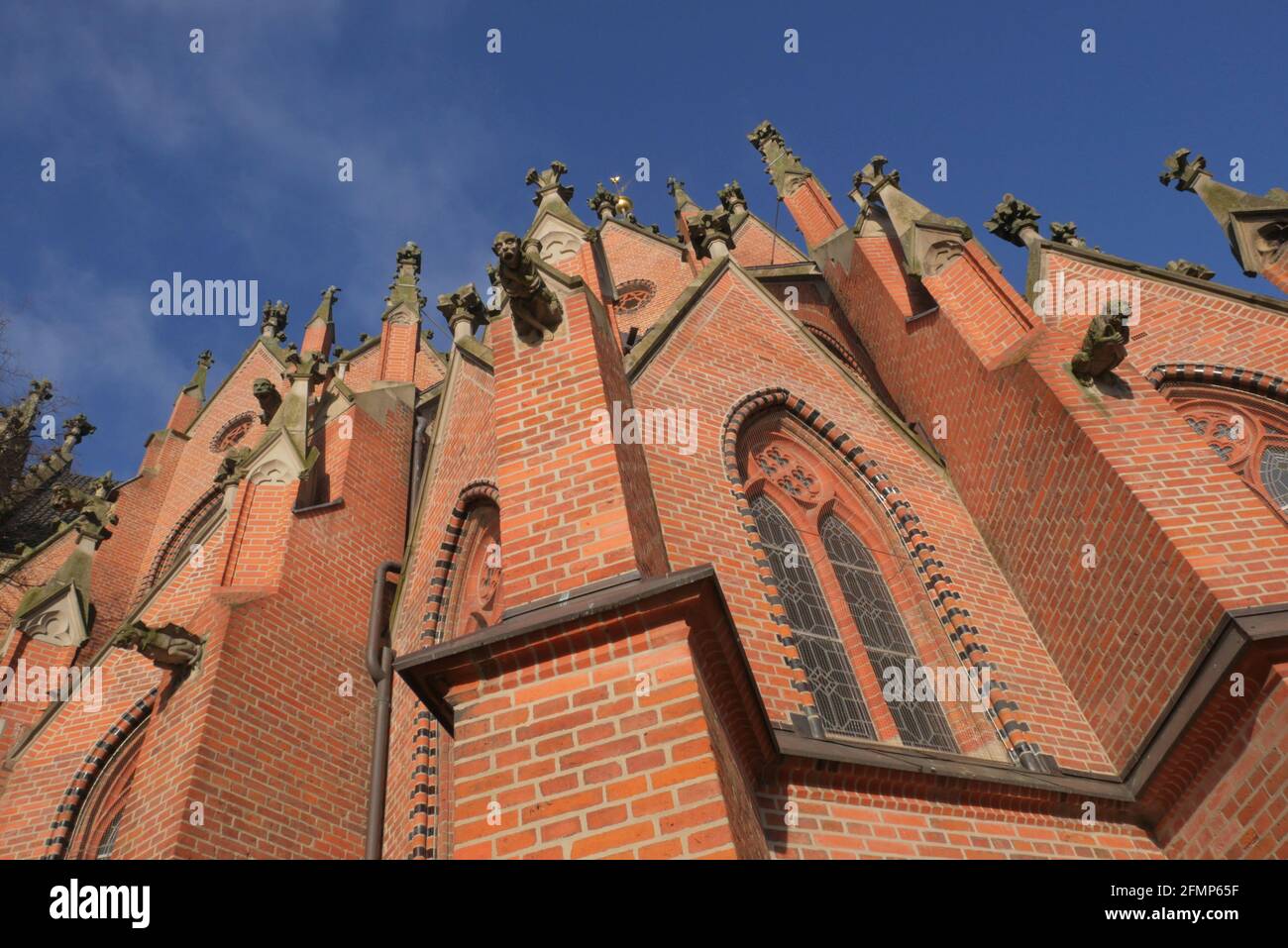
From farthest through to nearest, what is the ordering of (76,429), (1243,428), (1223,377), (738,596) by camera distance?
(76,429) < (1223,377) < (1243,428) < (738,596)

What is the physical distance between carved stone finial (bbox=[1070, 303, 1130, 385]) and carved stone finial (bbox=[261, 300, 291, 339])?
22.2 m

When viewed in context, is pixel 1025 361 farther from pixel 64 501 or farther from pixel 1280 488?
pixel 64 501

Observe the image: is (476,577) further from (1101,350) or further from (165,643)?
(1101,350)

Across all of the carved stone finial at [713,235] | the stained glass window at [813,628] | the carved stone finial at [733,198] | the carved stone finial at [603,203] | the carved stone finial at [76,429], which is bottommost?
the stained glass window at [813,628]

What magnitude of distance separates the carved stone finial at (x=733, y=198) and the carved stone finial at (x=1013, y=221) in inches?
193

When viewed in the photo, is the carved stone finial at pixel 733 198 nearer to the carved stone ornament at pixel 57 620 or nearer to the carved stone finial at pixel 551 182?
the carved stone finial at pixel 551 182

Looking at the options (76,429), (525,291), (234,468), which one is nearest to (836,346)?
(234,468)

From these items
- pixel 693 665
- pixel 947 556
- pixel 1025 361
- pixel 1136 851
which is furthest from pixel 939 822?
pixel 1025 361

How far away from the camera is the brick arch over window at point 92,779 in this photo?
876 centimetres

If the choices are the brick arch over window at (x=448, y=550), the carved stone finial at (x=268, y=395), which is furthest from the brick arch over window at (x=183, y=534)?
the brick arch over window at (x=448, y=550)

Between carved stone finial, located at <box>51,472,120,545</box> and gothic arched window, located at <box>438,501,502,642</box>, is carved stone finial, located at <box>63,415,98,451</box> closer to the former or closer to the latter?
carved stone finial, located at <box>51,472,120,545</box>

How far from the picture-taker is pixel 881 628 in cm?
746

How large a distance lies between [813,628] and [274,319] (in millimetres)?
22458

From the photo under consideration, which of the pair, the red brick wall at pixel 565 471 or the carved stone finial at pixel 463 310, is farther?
the carved stone finial at pixel 463 310
